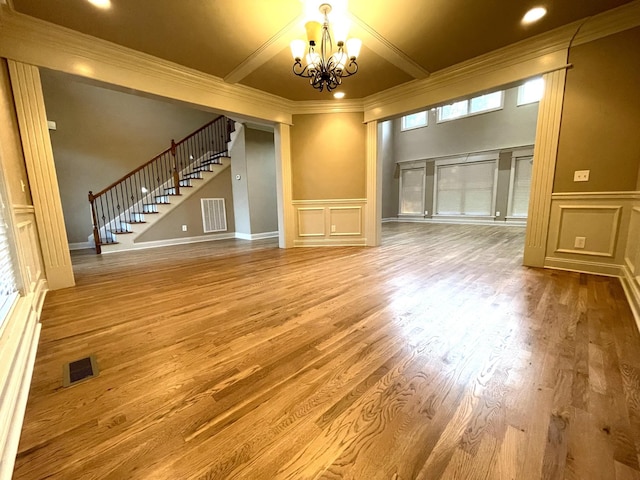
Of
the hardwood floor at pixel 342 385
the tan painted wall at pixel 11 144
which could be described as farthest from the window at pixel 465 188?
the tan painted wall at pixel 11 144

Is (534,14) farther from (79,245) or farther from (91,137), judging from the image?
(79,245)

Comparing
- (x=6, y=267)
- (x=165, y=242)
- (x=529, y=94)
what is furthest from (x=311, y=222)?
(x=529, y=94)

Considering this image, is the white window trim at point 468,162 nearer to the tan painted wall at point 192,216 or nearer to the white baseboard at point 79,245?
the tan painted wall at point 192,216

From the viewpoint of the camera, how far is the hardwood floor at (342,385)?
3.06 ft

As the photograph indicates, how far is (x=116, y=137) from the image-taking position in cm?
598

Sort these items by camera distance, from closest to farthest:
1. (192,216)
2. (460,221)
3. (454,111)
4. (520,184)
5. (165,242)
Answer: (165,242) → (192,216) → (520,184) → (454,111) → (460,221)

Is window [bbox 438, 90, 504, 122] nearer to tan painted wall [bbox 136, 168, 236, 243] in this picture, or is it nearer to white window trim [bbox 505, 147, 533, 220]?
white window trim [bbox 505, 147, 533, 220]

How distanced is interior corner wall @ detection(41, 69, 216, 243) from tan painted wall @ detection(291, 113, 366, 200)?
9.39 ft

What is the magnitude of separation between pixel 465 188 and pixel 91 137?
10.5 metres

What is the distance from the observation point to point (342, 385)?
131 cm

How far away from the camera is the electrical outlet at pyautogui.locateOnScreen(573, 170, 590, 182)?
→ 9.64 feet

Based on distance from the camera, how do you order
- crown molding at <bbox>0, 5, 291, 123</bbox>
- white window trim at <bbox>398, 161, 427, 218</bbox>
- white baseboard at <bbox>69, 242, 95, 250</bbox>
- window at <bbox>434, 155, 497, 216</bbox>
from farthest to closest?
white window trim at <bbox>398, 161, 427, 218</bbox>, window at <bbox>434, 155, 497, 216</bbox>, white baseboard at <bbox>69, 242, 95, 250</bbox>, crown molding at <bbox>0, 5, 291, 123</bbox>

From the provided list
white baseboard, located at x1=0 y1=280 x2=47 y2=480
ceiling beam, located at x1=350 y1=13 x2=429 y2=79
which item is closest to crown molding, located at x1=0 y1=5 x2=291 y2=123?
ceiling beam, located at x1=350 y1=13 x2=429 y2=79

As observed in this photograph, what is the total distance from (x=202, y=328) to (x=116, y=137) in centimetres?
634
